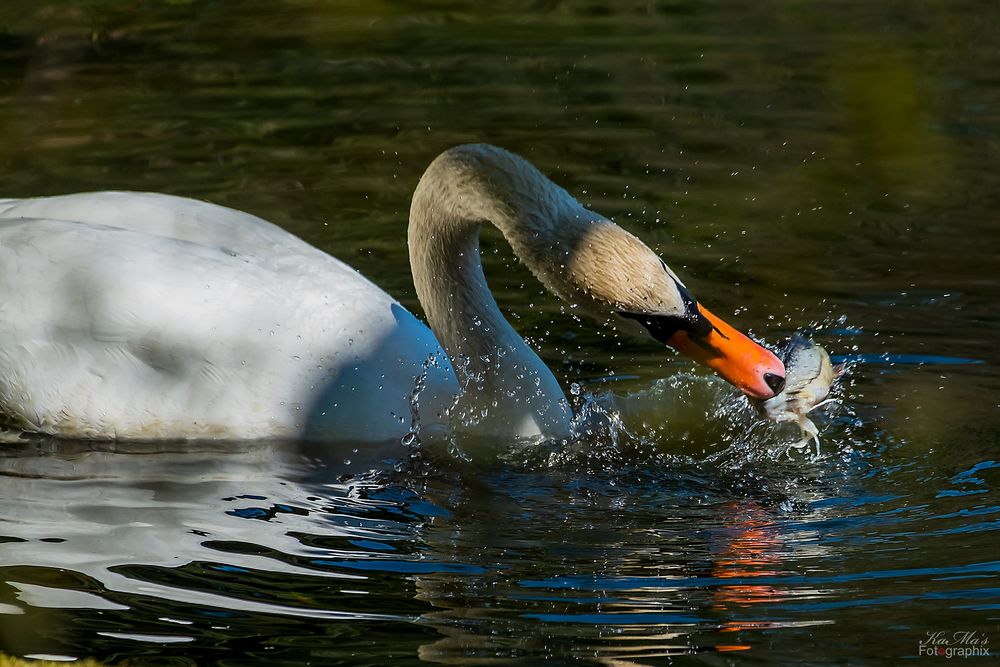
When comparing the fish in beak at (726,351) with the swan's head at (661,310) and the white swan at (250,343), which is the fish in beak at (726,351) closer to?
the swan's head at (661,310)

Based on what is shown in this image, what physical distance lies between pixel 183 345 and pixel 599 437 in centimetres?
150

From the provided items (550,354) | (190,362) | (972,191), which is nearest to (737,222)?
(972,191)

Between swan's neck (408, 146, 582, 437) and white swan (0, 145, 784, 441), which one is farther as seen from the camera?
white swan (0, 145, 784, 441)

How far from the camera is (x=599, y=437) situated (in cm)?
518

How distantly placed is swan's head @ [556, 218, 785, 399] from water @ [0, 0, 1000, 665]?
0.41 m

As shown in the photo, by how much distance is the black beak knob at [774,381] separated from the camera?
4.53m

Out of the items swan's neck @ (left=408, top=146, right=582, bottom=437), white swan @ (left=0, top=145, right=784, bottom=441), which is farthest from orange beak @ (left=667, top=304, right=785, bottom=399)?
white swan @ (left=0, top=145, right=784, bottom=441)

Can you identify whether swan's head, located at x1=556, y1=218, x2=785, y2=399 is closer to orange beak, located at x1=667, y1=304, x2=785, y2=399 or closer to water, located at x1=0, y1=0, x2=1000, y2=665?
orange beak, located at x1=667, y1=304, x2=785, y2=399

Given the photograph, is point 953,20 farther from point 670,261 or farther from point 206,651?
point 206,651

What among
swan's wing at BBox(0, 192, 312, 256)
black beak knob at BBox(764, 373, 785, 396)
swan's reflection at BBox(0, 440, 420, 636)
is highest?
swan's wing at BBox(0, 192, 312, 256)

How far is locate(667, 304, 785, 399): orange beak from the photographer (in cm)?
452

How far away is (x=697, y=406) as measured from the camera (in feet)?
17.6

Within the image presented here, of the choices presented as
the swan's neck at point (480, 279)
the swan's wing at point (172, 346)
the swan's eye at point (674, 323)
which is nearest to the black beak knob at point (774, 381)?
the swan's eye at point (674, 323)

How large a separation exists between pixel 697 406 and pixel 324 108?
5.07 m
